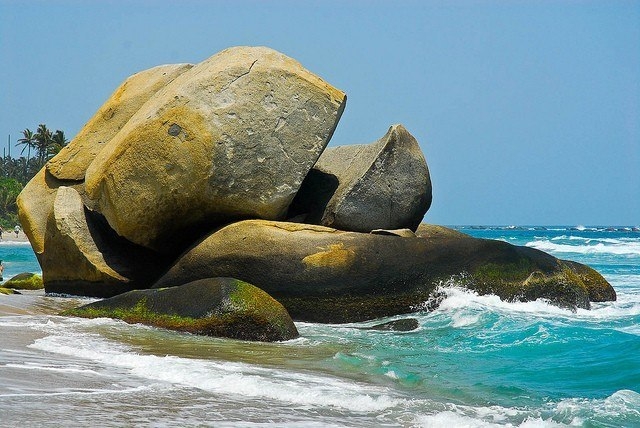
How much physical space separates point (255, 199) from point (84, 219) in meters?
3.90

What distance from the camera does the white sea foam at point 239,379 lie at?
26.7 feet

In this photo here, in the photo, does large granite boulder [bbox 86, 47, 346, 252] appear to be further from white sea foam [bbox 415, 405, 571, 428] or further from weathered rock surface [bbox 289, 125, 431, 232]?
white sea foam [bbox 415, 405, 571, 428]

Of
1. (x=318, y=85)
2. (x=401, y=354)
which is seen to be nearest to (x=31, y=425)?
(x=401, y=354)

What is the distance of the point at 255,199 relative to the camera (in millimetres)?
15094

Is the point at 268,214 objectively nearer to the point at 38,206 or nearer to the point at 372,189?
the point at 372,189

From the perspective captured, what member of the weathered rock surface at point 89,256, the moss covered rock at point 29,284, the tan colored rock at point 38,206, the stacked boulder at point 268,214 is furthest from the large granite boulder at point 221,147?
the moss covered rock at point 29,284

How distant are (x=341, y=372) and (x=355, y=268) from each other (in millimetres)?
4241

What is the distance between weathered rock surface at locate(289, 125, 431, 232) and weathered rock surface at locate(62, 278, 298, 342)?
3.64m

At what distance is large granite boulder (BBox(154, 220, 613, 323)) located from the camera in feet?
46.2

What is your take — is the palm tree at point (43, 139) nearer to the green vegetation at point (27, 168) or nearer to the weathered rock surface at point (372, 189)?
the green vegetation at point (27, 168)

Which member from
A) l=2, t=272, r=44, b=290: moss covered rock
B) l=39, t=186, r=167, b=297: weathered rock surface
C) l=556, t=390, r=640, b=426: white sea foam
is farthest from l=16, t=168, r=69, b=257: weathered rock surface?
l=556, t=390, r=640, b=426: white sea foam

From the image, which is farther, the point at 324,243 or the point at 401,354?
the point at 324,243

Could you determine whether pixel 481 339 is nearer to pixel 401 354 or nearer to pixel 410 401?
pixel 401 354

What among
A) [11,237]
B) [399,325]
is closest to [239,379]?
[399,325]
